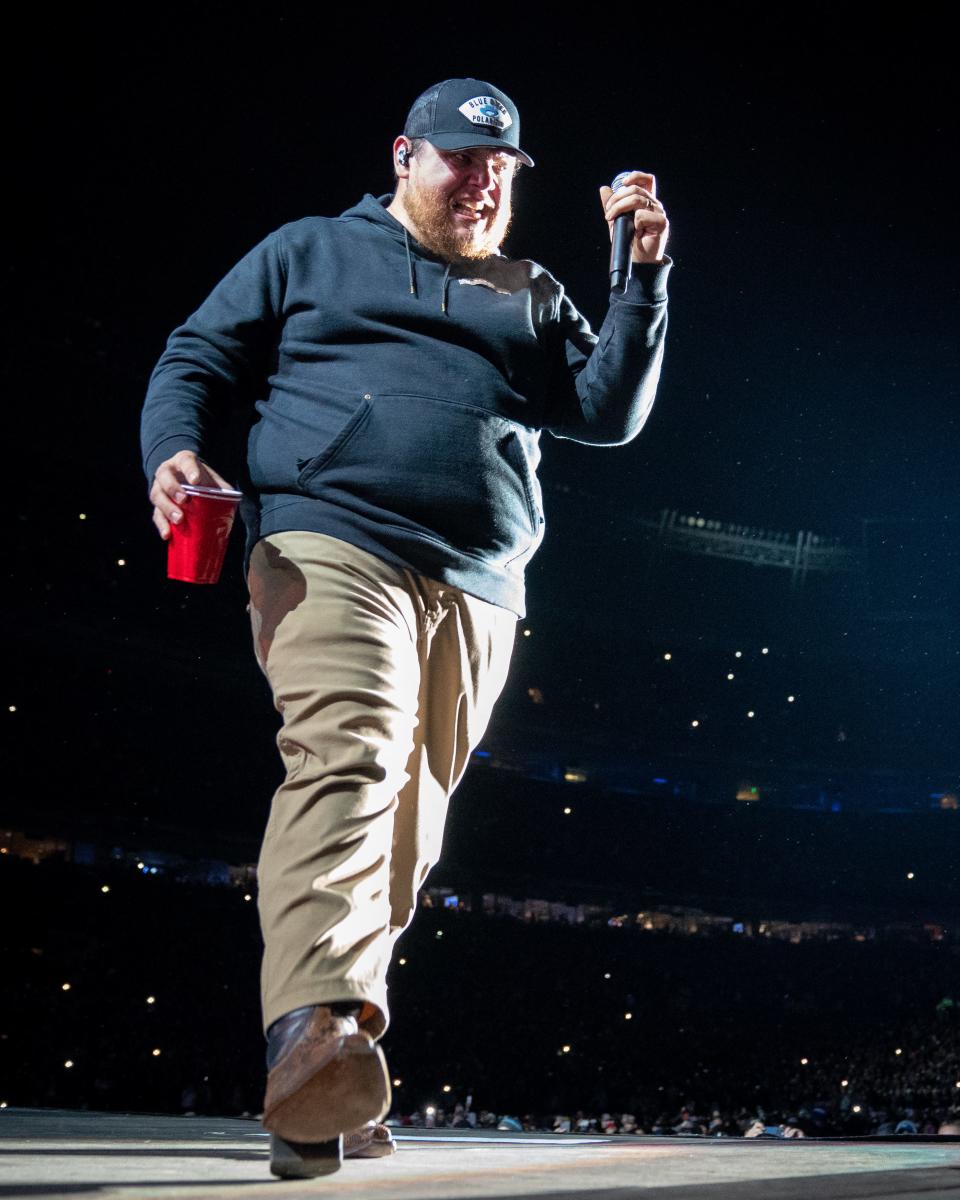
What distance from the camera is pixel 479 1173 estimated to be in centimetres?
102

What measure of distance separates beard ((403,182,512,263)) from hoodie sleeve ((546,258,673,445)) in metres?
0.16

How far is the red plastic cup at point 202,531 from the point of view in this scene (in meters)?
1.17

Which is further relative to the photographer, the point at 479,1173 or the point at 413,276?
the point at 413,276

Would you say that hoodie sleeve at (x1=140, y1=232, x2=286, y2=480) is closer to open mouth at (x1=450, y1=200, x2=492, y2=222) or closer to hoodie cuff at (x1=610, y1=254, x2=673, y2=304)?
open mouth at (x1=450, y1=200, x2=492, y2=222)

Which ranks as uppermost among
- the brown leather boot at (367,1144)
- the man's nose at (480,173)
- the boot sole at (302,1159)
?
the man's nose at (480,173)

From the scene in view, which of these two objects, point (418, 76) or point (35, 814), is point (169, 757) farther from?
point (418, 76)

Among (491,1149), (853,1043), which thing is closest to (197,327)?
(491,1149)

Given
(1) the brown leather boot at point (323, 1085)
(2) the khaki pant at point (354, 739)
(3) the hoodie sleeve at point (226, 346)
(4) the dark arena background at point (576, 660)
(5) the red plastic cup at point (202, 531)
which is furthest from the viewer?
(4) the dark arena background at point (576, 660)

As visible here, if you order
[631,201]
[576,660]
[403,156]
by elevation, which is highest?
[403,156]

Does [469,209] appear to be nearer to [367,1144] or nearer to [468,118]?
[468,118]

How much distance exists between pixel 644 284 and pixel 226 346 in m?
0.59

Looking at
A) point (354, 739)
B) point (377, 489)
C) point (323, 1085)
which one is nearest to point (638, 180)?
point (377, 489)

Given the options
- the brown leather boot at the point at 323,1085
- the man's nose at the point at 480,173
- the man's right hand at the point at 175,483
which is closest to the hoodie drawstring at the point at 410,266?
the man's nose at the point at 480,173

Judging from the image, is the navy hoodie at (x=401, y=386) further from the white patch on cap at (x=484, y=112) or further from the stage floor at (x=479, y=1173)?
the stage floor at (x=479, y=1173)
